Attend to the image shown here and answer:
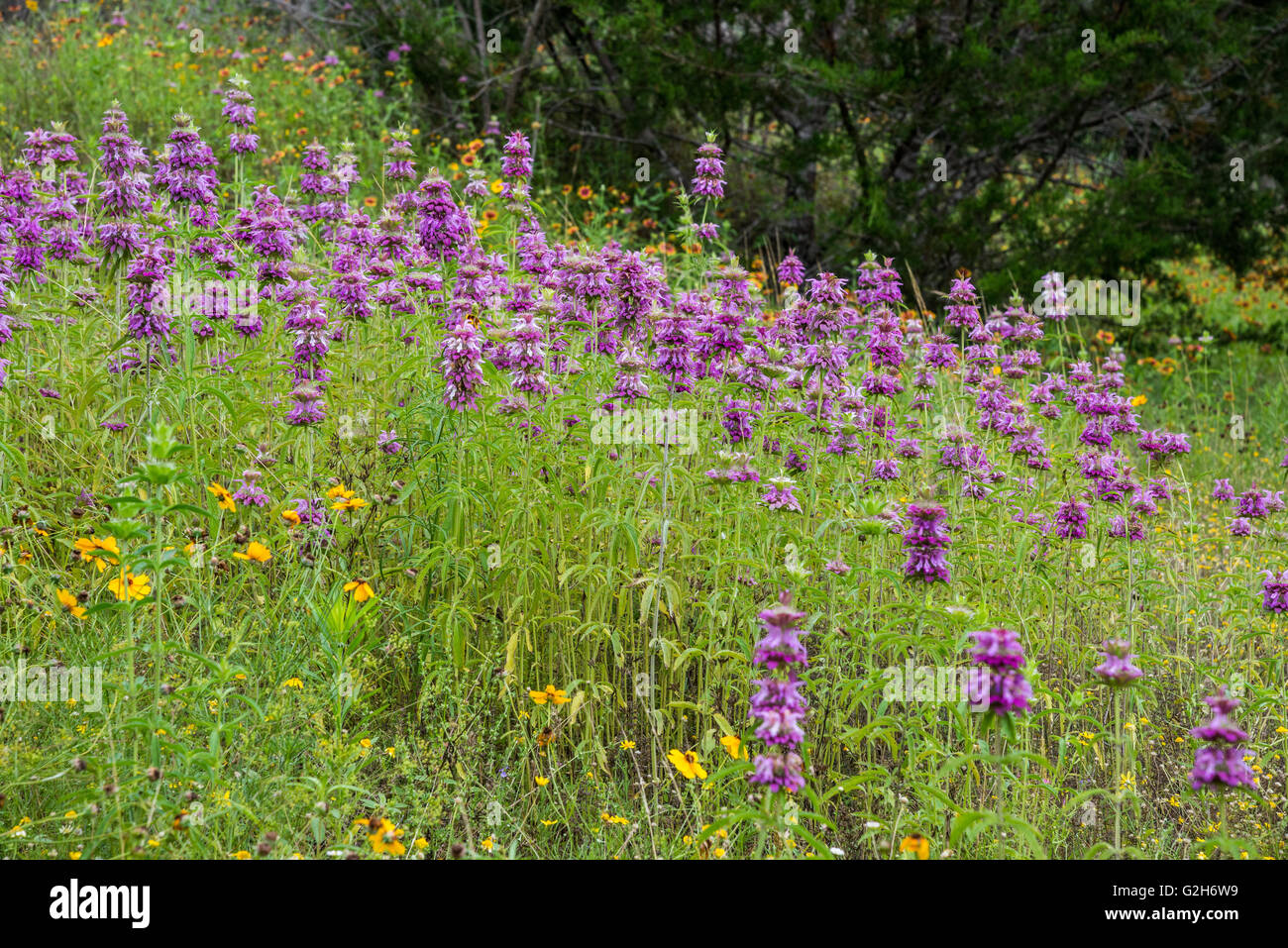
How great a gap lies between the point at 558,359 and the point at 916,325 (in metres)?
1.67

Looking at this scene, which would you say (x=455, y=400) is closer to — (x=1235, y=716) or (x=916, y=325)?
(x=916, y=325)

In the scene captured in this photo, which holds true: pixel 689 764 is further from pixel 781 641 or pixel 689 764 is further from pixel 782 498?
pixel 781 641

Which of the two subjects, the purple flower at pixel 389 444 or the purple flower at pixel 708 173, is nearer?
the purple flower at pixel 389 444

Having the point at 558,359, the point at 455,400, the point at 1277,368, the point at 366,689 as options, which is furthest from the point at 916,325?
the point at 1277,368

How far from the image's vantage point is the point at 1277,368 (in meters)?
9.02

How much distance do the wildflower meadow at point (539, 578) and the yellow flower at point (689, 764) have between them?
101 millimetres

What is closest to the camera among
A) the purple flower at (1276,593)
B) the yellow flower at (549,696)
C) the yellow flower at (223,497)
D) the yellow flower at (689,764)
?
the yellow flower at (689,764)

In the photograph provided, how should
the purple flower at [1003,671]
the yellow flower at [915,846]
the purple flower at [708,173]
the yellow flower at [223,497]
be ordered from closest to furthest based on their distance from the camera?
the purple flower at [1003,671], the yellow flower at [915,846], the yellow flower at [223,497], the purple flower at [708,173]

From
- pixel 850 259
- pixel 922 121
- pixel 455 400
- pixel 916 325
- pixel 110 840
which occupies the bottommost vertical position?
pixel 110 840

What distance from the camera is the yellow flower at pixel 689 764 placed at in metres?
2.82

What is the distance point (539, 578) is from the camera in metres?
3.29

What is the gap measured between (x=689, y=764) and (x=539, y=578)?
0.74m

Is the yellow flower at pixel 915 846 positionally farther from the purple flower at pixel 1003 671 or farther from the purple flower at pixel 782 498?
the purple flower at pixel 782 498

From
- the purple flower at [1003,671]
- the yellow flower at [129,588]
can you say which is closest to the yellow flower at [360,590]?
the yellow flower at [129,588]
